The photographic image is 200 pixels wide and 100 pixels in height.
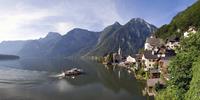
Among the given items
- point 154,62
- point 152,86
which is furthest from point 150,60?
point 152,86

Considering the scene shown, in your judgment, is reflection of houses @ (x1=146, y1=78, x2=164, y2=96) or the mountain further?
the mountain

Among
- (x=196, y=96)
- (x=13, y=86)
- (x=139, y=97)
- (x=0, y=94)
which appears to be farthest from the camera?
(x=13, y=86)

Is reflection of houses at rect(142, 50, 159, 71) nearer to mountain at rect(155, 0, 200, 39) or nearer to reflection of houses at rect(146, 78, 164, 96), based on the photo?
mountain at rect(155, 0, 200, 39)

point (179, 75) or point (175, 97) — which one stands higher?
point (179, 75)

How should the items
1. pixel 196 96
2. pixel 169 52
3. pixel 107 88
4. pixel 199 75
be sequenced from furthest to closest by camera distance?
pixel 169 52
pixel 107 88
pixel 199 75
pixel 196 96

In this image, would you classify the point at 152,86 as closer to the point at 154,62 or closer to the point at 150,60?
the point at 154,62

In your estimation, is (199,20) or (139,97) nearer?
(139,97)

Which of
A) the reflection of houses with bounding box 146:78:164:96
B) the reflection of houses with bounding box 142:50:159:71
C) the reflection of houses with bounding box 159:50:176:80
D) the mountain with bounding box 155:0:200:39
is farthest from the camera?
the mountain with bounding box 155:0:200:39

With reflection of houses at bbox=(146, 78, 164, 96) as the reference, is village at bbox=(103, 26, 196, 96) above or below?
above

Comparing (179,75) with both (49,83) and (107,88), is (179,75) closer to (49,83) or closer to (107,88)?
(107,88)

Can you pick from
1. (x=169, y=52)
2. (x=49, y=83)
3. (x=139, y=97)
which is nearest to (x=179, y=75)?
(x=139, y=97)

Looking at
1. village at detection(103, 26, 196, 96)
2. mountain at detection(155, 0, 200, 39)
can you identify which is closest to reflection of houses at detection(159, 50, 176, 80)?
village at detection(103, 26, 196, 96)
